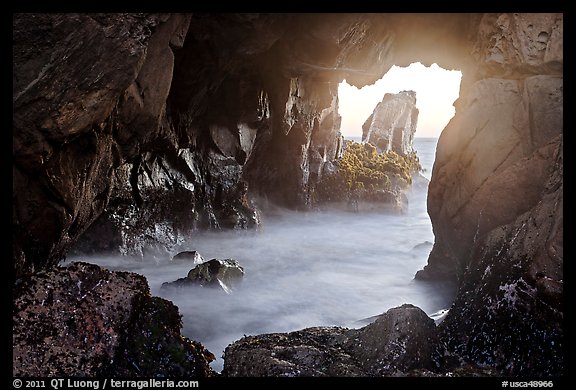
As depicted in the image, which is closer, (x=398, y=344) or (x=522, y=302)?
(x=398, y=344)

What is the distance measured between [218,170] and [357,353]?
11826 millimetres

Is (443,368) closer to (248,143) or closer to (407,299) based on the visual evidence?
(407,299)

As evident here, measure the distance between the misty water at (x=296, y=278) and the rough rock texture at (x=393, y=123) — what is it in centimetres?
1312

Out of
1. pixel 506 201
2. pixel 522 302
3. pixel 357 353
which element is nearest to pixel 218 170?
pixel 506 201

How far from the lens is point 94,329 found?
14.1ft

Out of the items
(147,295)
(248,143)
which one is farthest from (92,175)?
(248,143)

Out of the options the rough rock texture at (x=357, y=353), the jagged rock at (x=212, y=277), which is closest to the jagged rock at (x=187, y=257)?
the jagged rock at (x=212, y=277)

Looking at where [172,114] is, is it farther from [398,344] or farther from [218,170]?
[398,344]

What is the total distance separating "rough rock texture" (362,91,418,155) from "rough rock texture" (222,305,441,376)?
28.2 meters

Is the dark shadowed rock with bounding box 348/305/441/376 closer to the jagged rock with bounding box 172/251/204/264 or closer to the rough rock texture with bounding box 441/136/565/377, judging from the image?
the rough rock texture with bounding box 441/136/565/377

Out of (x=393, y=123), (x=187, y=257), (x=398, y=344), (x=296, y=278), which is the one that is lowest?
(x=296, y=278)

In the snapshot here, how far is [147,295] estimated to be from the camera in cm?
483

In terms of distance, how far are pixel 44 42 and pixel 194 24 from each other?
498cm

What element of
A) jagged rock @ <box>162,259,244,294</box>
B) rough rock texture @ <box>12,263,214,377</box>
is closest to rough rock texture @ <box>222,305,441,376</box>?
rough rock texture @ <box>12,263,214,377</box>
